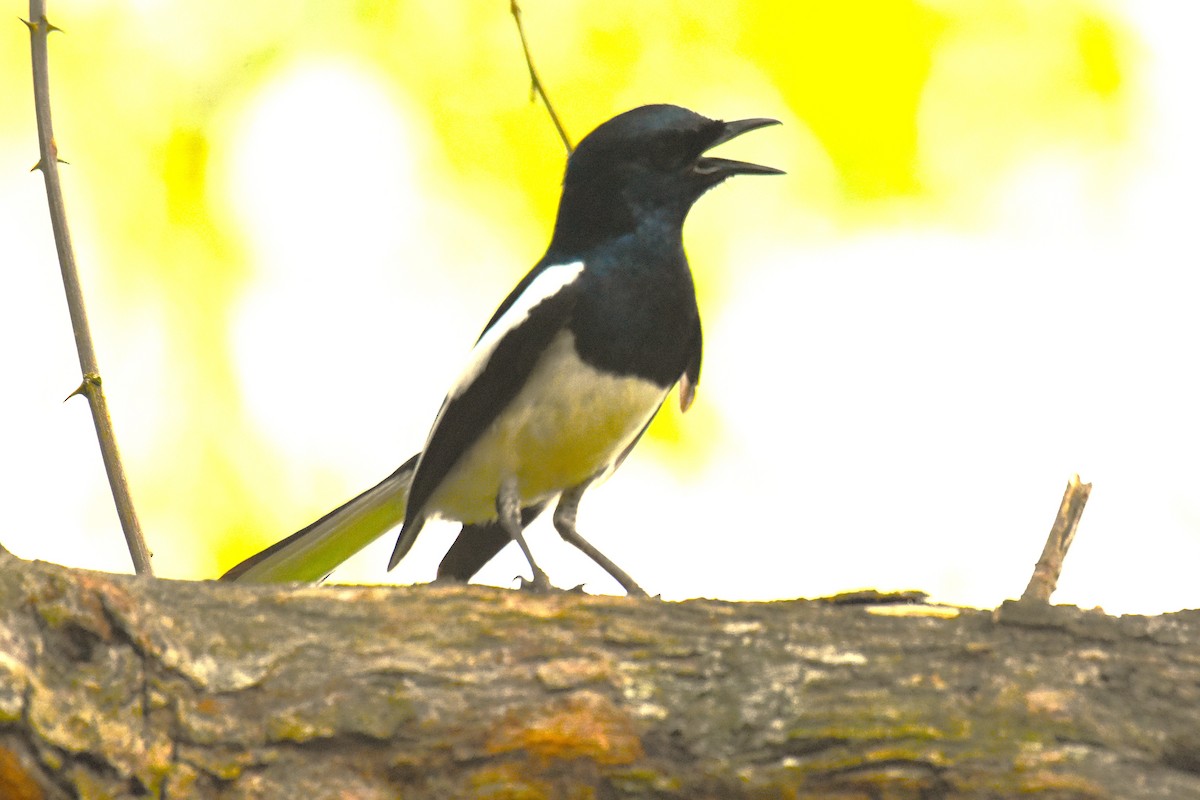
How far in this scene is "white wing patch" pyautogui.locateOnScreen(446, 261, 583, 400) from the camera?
473cm

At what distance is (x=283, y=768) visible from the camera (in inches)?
106

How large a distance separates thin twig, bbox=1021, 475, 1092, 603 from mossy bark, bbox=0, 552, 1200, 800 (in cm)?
22

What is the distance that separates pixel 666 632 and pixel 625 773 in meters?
0.40

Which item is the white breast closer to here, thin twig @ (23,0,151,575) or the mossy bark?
thin twig @ (23,0,151,575)

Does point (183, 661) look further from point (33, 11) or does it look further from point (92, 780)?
point (33, 11)

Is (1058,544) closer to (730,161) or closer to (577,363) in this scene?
(577,363)

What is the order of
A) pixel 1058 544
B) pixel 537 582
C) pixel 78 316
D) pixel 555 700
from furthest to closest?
1. pixel 537 582
2. pixel 78 316
3. pixel 1058 544
4. pixel 555 700

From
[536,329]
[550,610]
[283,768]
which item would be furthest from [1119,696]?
[536,329]

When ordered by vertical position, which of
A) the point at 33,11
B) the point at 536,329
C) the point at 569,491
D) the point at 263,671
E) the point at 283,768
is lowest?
the point at 283,768

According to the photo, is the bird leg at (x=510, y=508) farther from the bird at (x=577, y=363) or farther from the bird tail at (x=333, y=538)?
the bird tail at (x=333, y=538)

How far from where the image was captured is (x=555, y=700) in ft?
9.30

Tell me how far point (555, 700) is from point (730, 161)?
2791 millimetres

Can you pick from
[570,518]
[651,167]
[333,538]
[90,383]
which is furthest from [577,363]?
[90,383]

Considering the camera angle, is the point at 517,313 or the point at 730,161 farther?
the point at 730,161
